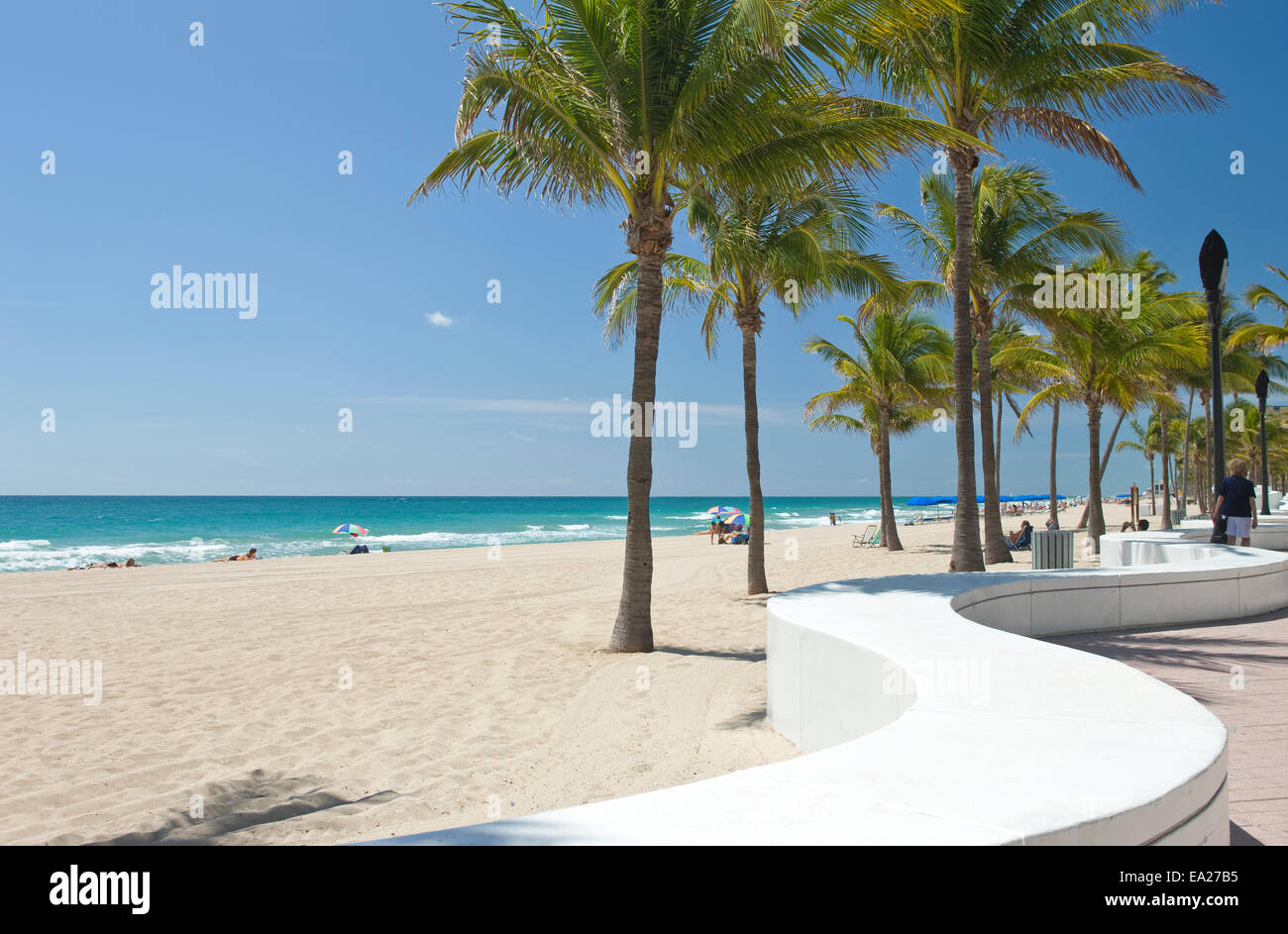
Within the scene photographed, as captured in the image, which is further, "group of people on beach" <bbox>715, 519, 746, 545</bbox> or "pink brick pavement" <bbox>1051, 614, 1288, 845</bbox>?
"group of people on beach" <bbox>715, 519, 746, 545</bbox>

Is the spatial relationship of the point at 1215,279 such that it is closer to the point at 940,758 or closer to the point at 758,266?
the point at 758,266

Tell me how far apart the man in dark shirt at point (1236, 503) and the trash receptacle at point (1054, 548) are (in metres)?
2.24

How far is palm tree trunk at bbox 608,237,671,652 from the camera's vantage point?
8992 millimetres

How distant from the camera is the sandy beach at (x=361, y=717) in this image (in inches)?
183

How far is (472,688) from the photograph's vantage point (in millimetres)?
7504

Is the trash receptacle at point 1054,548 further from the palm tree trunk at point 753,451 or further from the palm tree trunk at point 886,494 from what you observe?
the palm tree trunk at point 886,494

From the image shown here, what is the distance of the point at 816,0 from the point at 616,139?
8.34 ft

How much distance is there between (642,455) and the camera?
9.10 m

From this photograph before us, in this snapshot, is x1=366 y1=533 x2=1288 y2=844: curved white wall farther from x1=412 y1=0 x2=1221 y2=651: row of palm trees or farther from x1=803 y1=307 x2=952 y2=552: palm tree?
x1=803 y1=307 x2=952 y2=552: palm tree

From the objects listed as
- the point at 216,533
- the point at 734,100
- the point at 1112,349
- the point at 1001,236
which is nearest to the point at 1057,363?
the point at 1112,349

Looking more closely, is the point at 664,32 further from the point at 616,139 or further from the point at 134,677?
the point at 134,677

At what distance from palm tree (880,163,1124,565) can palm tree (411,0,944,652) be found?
27.7 feet

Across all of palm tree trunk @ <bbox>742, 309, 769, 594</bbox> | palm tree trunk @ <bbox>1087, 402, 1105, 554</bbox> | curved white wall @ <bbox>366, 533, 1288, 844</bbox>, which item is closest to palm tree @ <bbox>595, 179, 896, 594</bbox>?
palm tree trunk @ <bbox>742, 309, 769, 594</bbox>
